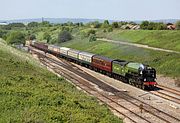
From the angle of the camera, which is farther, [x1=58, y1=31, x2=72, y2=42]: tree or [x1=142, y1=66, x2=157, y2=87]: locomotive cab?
[x1=58, y1=31, x2=72, y2=42]: tree

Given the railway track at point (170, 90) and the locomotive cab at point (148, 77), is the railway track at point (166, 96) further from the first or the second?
the locomotive cab at point (148, 77)

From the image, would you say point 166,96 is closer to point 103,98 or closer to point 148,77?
point 148,77

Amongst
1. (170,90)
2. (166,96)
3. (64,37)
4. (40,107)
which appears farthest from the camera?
(64,37)

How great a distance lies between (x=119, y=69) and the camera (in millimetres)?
55125

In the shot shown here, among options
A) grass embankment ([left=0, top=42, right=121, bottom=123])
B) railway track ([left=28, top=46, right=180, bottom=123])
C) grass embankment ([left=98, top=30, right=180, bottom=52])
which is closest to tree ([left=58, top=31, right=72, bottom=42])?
grass embankment ([left=98, top=30, right=180, bottom=52])

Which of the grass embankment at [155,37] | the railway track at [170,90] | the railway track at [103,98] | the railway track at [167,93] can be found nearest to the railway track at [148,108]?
the railway track at [103,98]

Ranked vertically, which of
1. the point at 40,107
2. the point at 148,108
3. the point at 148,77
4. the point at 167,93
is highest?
the point at 40,107

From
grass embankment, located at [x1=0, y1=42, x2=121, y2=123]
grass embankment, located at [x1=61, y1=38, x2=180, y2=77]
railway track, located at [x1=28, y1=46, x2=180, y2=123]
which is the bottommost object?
grass embankment, located at [x1=61, y1=38, x2=180, y2=77]

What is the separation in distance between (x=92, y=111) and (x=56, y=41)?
442 ft

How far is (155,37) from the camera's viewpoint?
330 feet

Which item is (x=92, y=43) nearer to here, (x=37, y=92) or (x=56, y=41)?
(x=56, y=41)

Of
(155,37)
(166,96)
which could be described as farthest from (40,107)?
(155,37)

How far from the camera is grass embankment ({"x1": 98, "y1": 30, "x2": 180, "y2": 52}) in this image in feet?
282

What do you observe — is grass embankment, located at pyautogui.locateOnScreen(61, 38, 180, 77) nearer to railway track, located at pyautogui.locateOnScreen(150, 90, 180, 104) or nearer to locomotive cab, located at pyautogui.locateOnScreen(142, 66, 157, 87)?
locomotive cab, located at pyautogui.locateOnScreen(142, 66, 157, 87)
